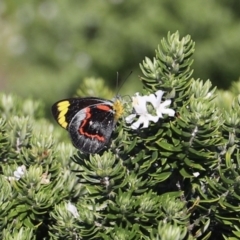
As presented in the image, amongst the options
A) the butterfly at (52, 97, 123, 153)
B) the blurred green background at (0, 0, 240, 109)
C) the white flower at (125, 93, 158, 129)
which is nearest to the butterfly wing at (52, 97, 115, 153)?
the butterfly at (52, 97, 123, 153)

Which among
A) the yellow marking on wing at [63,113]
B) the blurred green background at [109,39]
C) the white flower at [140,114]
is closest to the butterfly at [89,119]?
the yellow marking on wing at [63,113]

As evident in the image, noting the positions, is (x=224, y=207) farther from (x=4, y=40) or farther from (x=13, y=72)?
(x=4, y=40)

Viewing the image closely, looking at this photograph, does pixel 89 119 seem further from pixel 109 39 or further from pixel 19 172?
pixel 109 39

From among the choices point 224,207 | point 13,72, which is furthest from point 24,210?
point 13,72

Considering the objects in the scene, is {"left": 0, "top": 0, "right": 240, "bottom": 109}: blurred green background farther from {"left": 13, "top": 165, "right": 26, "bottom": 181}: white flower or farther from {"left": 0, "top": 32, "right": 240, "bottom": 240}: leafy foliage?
{"left": 0, "top": 32, "right": 240, "bottom": 240}: leafy foliage

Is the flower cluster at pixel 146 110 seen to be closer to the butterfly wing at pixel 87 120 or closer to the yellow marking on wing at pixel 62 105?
the butterfly wing at pixel 87 120

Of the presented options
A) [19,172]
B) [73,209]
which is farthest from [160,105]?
[19,172]
